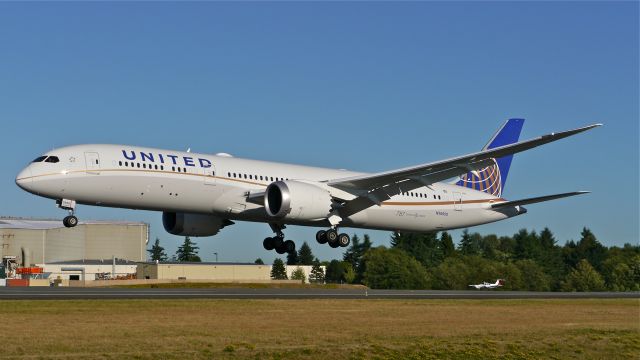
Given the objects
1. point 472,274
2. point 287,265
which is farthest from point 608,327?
point 287,265

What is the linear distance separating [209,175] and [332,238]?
334 inches

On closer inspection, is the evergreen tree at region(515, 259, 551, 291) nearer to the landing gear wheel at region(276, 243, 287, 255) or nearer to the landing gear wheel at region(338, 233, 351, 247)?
the landing gear wheel at region(276, 243, 287, 255)

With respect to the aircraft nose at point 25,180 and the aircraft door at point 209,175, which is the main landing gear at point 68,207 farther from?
the aircraft door at point 209,175

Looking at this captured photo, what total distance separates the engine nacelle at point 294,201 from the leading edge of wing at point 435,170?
2.23 meters

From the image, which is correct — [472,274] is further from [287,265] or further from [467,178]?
[467,178]

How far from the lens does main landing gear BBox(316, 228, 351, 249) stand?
1970 inches

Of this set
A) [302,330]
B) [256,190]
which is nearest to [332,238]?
[256,190]

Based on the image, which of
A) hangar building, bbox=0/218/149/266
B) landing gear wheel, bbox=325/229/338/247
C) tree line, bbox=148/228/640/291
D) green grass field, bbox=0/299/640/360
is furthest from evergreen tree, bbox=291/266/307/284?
green grass field, bbox=0/299/640/360

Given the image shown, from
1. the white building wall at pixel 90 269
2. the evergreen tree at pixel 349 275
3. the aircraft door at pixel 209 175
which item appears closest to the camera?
the aircraft door at pixel 209 175

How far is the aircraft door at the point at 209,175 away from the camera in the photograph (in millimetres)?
45656

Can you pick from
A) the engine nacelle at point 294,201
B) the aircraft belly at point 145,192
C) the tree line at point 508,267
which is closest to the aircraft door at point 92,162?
the aircraft belly at point 145,192

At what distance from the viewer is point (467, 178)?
6038 centimetres

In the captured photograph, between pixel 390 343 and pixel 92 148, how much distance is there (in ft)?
64.3

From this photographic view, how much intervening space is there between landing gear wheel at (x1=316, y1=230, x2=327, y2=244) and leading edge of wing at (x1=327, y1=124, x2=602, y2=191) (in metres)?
2.91
